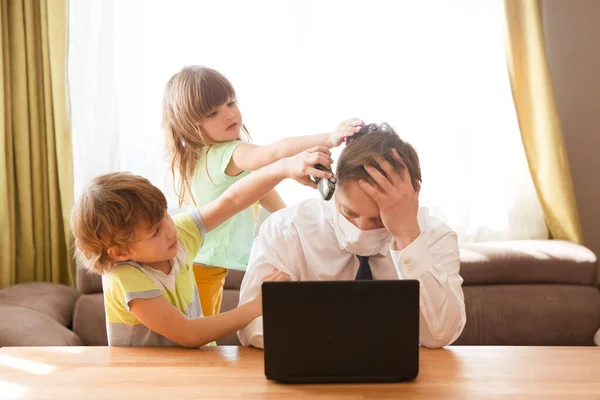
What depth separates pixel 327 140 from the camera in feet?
6.22

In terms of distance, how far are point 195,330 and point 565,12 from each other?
292cm

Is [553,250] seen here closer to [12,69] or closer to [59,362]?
[59,362]

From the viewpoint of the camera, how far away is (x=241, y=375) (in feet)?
4.43

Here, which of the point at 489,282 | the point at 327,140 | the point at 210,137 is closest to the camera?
the point at 327,140

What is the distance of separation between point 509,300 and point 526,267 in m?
0.18

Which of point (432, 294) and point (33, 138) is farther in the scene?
point (33, 138)

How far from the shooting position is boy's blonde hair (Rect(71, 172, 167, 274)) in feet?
5.21

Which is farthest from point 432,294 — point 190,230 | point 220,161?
point 220,161

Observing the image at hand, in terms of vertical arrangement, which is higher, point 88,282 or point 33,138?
point 33,138

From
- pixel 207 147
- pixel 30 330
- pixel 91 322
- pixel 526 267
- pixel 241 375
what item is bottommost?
pixel 91 322

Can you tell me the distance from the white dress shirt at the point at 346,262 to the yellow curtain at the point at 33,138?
1.91m

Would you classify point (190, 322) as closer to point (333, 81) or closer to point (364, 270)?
point (364, 270)

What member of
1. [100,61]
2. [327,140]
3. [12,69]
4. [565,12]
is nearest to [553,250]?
[565,12]

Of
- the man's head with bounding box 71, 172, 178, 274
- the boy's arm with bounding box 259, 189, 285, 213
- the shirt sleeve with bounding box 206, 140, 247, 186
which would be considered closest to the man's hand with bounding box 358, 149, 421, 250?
the man's head with bounding box 71, 172, 178, 274
